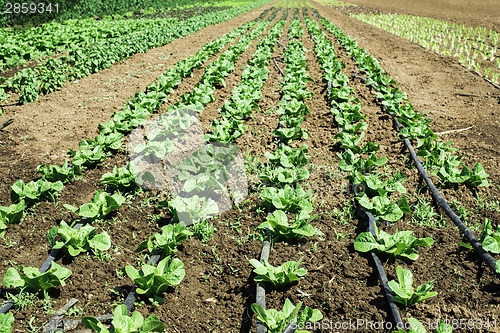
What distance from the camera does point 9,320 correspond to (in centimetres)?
229

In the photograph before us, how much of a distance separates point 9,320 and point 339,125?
14.7 feet

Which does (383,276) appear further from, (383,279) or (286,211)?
(286,211)

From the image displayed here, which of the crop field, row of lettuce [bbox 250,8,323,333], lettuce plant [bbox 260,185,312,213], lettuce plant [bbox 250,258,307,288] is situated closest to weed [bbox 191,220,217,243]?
the crop field

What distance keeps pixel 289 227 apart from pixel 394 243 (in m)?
0.89

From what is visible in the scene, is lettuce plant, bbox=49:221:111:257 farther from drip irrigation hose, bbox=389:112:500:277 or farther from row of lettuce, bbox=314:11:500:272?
drip irrigation hose, bbox=389:112:500:277

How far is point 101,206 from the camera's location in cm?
347

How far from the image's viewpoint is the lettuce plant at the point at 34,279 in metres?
2.54

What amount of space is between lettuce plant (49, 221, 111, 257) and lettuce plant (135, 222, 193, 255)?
1.24 ft

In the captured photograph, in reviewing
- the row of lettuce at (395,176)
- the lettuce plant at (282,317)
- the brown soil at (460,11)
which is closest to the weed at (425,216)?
the row of lettuce at (395,176)

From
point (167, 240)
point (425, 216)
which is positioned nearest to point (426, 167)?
point (425, 216)

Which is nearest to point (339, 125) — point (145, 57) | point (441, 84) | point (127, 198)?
point (127, 198)

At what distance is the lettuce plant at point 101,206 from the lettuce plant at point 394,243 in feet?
7.89

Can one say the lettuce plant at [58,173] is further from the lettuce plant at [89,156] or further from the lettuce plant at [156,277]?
the lettuce plant at [156,277]

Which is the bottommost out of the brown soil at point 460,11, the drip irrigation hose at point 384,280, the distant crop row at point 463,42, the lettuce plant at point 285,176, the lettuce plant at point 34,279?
the lettuce plant at point 34,279
